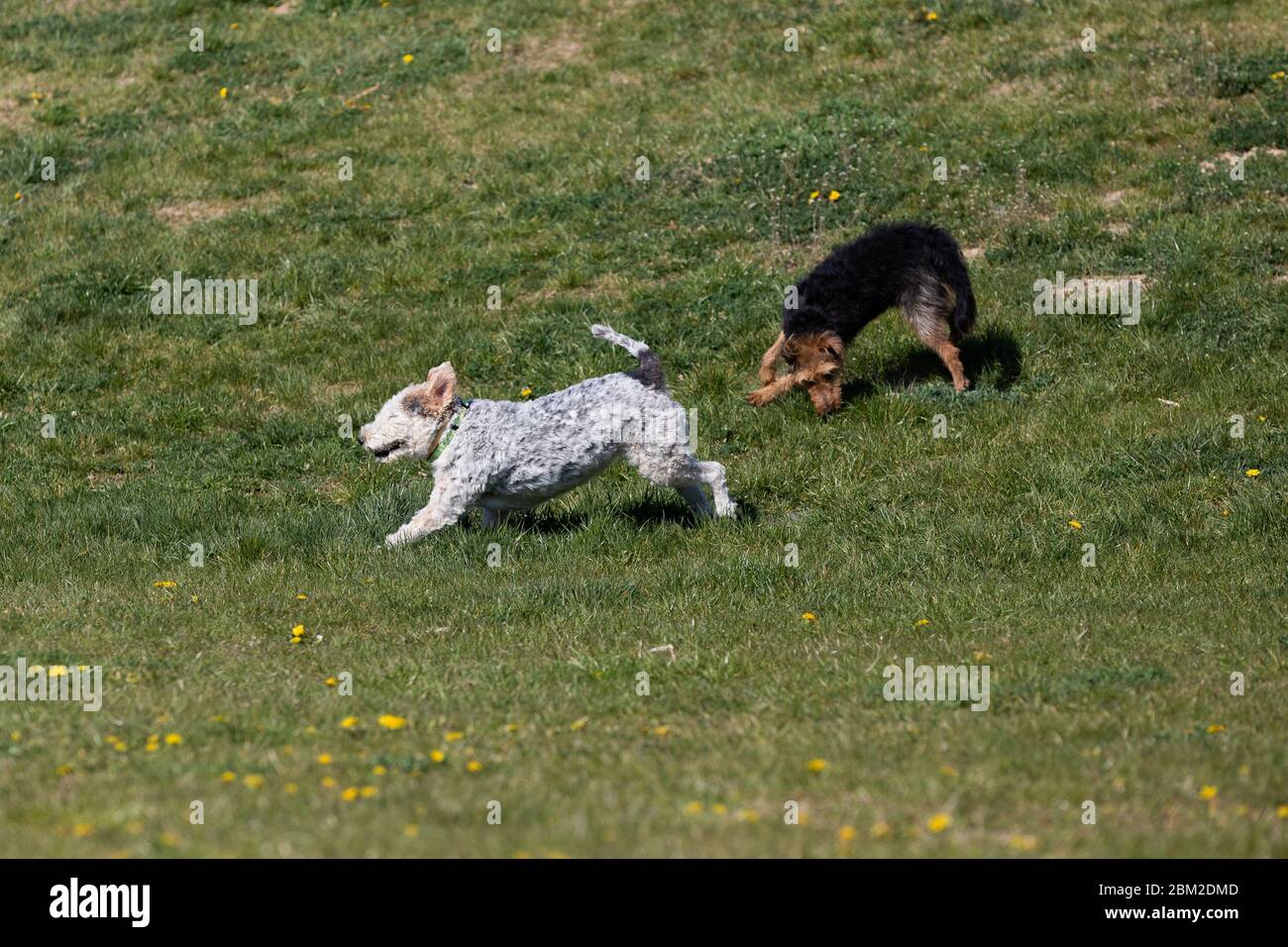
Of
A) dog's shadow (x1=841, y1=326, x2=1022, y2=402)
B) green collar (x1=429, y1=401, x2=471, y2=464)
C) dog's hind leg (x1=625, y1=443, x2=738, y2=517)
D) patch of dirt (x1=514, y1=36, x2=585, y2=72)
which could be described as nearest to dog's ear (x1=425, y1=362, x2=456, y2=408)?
green collar (x1=429, y1=401, x2=471, y2=464)

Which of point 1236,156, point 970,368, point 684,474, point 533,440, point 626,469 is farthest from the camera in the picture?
point 1236,156

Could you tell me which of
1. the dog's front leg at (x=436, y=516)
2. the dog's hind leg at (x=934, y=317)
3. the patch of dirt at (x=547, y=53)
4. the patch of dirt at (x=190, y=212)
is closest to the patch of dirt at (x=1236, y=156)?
the dog's hind leg at (x=934, y=317)

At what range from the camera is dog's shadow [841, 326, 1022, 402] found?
37.4 feet

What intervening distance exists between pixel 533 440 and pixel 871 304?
3403 millimetres

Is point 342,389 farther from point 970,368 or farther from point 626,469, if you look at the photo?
point 970,368

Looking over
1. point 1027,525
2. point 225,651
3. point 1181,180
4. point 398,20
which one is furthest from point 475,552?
point 398,20

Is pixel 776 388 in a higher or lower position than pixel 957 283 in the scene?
lower

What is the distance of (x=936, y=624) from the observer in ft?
25.3

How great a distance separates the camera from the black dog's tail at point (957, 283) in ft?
36.2

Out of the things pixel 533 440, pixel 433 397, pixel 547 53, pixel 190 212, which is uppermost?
pixel 547 53

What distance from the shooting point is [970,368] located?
11586mm

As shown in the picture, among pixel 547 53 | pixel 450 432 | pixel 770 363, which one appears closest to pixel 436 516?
pixel 450 432

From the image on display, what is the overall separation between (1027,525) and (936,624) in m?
1.82
